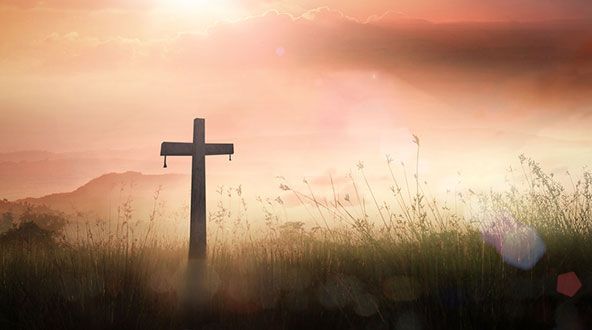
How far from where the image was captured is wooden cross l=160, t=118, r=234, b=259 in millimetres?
9586

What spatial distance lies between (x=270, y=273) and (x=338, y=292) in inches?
42.8

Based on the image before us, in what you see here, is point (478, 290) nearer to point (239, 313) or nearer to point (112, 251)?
point (239, 313)

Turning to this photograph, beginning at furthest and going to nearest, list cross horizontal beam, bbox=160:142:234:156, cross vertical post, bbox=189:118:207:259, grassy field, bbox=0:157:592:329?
cross horizontal beam, bbox=160:142:234:156
cross vertical post, bbox=189:118:207:259
grassy field, bbox=0:157:592:329

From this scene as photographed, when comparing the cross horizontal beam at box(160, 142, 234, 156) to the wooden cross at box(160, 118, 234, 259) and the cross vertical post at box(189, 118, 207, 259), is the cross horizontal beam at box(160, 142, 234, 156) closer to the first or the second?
the wooden cross at box(160, 118, 234, 259)

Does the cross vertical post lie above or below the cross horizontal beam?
below

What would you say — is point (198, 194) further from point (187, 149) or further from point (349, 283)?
point (349, 283)

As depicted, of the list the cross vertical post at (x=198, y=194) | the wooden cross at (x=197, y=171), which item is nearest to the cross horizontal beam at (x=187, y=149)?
the wooden cross at (x=197, y=171)

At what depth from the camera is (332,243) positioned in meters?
8.16

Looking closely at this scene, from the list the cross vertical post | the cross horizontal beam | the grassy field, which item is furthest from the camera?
the cross horizontal beam

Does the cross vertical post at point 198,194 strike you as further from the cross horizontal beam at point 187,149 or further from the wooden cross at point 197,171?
the cross horizontal beam at point 187,149

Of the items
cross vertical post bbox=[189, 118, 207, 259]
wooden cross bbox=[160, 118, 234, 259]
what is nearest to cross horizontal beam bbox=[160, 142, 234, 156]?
wooden cross bbox=[160, 118, 234, 259]

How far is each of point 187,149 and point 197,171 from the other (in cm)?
39

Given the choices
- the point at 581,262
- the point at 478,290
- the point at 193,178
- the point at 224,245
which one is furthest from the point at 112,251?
the point at 581,262

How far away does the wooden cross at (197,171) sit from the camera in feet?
31.4
